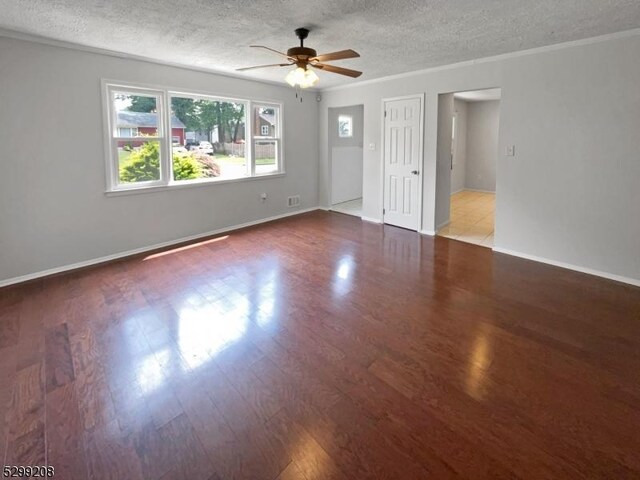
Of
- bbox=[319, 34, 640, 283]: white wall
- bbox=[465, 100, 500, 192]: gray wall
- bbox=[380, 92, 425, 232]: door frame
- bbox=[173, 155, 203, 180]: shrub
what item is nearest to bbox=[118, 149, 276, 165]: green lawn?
bbox=[173, 155, 203, 180]: shrub

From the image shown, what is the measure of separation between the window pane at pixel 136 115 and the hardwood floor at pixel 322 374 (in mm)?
1896

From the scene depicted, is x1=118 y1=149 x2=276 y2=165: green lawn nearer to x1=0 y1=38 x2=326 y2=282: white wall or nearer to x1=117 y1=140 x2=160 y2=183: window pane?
x1=117 y1=140 x2=160 y2=183: window pane

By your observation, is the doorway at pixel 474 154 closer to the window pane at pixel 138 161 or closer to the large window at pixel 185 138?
the large window at pixel 185 138

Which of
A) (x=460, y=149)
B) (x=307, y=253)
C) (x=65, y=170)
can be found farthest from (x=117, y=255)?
(x=460, y=149)

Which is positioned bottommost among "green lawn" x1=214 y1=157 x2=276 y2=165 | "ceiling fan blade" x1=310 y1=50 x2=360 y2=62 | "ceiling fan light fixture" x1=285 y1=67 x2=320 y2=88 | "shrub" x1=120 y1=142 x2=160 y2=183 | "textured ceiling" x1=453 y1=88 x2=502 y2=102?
"shrub" x1=120 y1=142 x2=160 y2=183

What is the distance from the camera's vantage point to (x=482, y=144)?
916 cm

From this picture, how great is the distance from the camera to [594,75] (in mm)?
3707

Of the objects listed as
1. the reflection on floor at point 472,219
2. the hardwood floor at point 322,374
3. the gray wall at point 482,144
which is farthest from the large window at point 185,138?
the gray wall at point 482,144

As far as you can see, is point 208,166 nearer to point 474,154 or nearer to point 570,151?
point 570,151

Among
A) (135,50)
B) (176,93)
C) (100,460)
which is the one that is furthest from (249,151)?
(100,460)

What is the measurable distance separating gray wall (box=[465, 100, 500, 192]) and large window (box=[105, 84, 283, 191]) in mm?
5601

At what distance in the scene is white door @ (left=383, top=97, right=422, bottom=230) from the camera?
218 inches

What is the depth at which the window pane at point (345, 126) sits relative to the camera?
781 cm

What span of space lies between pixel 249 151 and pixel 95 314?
3.70 m
